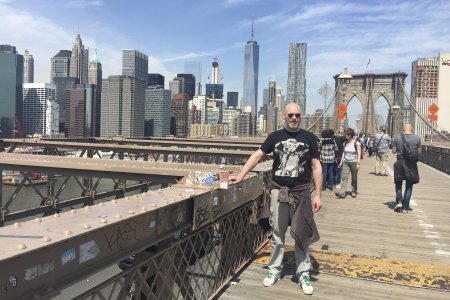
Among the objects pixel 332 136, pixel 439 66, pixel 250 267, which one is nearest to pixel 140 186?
pixel 332 136

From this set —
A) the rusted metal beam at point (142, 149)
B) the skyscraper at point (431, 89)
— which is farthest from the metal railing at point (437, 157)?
the skyscraper at point (431, 89)

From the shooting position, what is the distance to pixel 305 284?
162 inches

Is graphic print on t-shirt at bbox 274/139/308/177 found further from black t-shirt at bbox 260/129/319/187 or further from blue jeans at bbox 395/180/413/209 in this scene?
blue jeans at bbox 395/180/413/209

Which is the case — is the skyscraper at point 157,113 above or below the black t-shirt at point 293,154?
above

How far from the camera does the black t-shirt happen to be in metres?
4.07

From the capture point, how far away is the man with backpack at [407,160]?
8102mm

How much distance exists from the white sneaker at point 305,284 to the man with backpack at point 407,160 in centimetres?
488

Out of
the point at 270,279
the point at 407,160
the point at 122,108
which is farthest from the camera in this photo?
the point at 122,108

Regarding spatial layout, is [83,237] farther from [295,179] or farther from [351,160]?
[351,160]

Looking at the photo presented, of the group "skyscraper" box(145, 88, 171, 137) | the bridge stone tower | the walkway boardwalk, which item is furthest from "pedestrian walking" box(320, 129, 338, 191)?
"skyscraper" box(145, 88, 171, 137)

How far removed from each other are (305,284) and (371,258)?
158 cm

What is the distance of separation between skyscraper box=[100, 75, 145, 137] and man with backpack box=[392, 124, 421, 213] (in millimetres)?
166435

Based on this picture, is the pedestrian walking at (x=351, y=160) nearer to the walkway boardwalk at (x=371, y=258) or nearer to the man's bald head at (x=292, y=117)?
the walkway boardwalk at (x=371, y=258)

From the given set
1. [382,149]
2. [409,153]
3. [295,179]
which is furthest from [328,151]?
[295,179]
